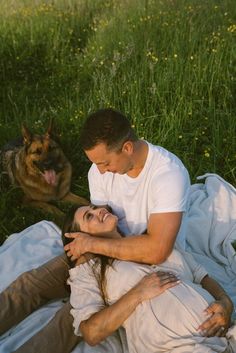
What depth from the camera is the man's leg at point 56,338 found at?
9.25 feet

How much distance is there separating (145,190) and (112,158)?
0.92 ft

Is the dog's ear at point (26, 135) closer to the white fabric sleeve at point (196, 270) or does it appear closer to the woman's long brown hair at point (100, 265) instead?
the woman's long brown hair at point (100, 265)

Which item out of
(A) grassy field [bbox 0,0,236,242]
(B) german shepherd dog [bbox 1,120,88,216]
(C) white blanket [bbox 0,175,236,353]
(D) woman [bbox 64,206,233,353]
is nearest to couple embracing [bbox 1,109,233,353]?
(D) woman [bbox 64,206,233,353]

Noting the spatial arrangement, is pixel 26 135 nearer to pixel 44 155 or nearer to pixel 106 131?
pixel 44 155

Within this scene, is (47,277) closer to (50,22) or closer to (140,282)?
(140,282)

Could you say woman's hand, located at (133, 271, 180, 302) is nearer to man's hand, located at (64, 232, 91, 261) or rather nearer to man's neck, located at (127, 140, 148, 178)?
man's hand, located at (64, 232, 91, 261)

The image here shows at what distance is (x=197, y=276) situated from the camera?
9.40 ft

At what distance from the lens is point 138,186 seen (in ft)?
9.76

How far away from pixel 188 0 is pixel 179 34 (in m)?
1.51

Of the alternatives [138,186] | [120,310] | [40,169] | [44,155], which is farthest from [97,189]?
[40,169]

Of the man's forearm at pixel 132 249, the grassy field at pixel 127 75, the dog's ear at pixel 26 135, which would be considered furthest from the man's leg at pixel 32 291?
the dog's ear at pixel 26 135

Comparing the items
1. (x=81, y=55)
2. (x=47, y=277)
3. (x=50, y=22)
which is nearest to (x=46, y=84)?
(x=81, y=55)

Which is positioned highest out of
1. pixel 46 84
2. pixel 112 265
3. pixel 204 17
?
pixel 204 17

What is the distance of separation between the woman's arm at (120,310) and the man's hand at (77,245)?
0.36 metres
